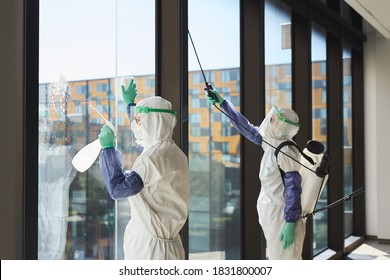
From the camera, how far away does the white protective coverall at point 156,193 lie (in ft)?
7.57

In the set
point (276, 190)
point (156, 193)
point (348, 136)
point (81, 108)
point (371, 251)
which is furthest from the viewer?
point (348, 136)

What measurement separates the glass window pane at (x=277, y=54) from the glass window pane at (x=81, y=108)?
5.71 ft

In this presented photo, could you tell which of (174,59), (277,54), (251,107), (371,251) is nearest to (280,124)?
(174,59)

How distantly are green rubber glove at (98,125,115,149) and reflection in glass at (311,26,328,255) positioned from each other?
401 centimetres

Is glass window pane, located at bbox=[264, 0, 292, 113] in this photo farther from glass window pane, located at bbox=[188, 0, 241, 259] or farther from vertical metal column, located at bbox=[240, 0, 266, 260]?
glass window pane, located at bbox=[188, 0, 241, 259]

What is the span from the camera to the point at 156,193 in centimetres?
235

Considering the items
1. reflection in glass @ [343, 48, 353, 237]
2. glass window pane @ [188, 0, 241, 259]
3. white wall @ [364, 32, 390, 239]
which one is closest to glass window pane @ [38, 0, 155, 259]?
glass window pane @ [188, 0, 241, 259]

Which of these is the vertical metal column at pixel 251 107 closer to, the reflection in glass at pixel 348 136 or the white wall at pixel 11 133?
the white wall at pixel 11 133

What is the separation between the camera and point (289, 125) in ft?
11.1

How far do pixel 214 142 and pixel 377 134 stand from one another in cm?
421

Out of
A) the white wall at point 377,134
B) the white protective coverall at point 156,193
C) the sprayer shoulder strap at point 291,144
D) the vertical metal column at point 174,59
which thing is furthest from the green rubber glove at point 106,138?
the white wall at point 377,134

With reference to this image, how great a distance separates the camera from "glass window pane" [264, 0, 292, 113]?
182 inches

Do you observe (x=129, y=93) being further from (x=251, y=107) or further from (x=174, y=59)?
(x=251, y=107)

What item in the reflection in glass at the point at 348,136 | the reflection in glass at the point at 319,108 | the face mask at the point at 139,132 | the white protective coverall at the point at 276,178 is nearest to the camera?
the face mask at the point at 139,132
